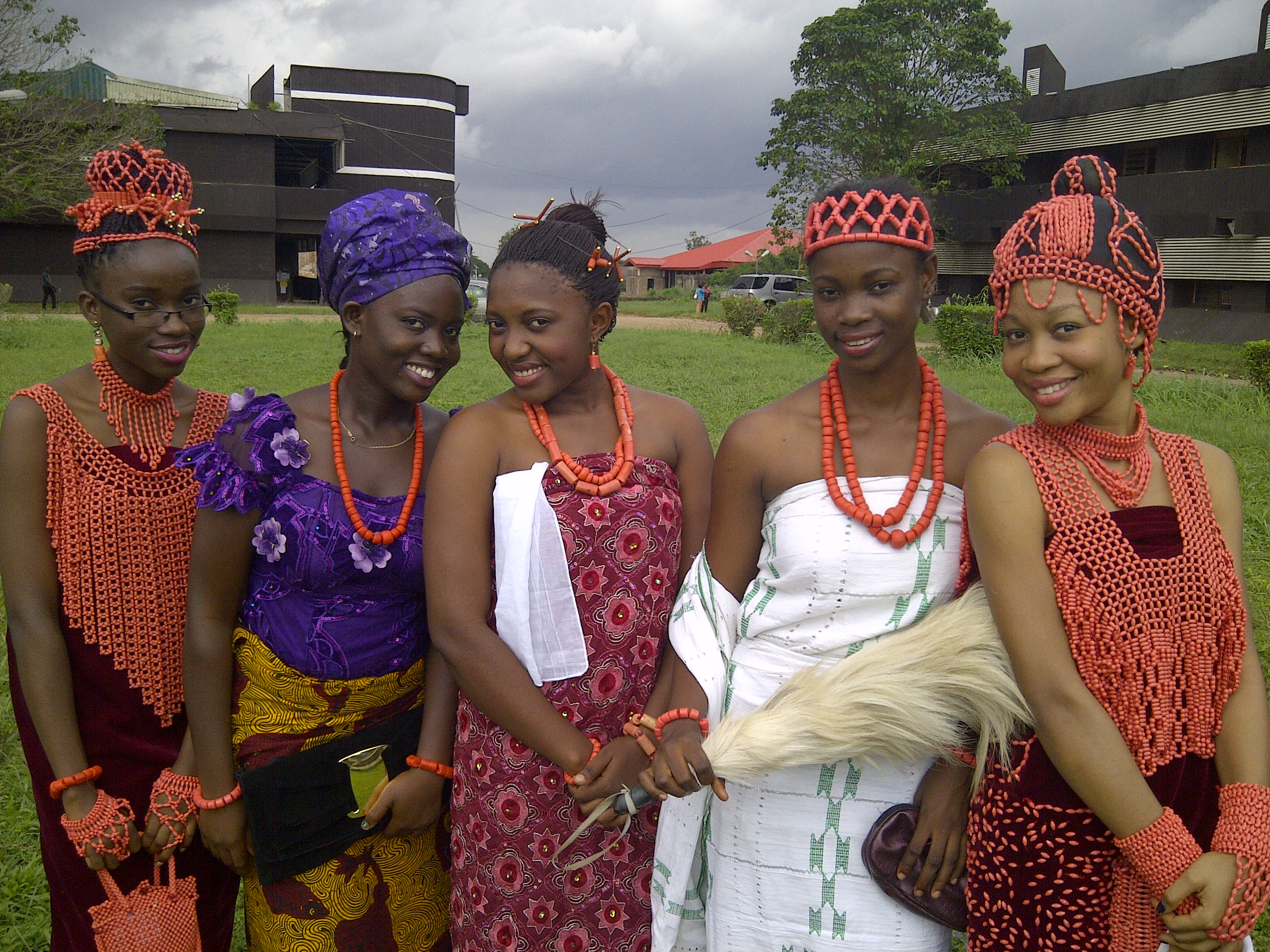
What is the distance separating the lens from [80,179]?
62.8 feet

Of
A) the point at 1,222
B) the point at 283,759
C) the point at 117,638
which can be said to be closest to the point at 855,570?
the point at 283,759

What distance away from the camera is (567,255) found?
219cm

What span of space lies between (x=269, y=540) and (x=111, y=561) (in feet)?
1.70

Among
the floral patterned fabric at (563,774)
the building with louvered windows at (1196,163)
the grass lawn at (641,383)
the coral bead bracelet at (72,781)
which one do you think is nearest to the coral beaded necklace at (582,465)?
the floral patterned fabric at (563,774)

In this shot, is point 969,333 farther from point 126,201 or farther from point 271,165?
point 271,165

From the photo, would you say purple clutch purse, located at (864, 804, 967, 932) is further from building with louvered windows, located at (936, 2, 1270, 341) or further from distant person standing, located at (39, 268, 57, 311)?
distant person standing, located at (39, 268, 57, 311)

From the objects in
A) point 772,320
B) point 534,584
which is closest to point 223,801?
point 534,584

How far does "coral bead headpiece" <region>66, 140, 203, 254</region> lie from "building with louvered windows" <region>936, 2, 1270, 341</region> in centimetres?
1785

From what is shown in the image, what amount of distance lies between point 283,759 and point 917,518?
150 cm

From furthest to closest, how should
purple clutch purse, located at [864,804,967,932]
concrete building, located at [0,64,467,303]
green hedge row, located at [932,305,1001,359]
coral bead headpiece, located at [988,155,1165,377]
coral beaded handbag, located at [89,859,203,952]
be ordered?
concrete building, located at [0,64,467,303], green hedge row, located at [932,305,1001,359], coral beaded handbag, located at [89,859,203,952], purple clutch purse, located at [864,804,967,932], coral bead headpiece, located at [988,155,1165,377]

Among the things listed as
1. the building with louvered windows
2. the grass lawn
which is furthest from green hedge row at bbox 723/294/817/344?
the building with louvered windows

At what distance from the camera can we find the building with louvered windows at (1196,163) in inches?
784

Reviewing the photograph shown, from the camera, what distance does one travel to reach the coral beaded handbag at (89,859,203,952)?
2309 millimetres

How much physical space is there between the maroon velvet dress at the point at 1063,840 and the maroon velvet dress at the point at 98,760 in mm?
1855
